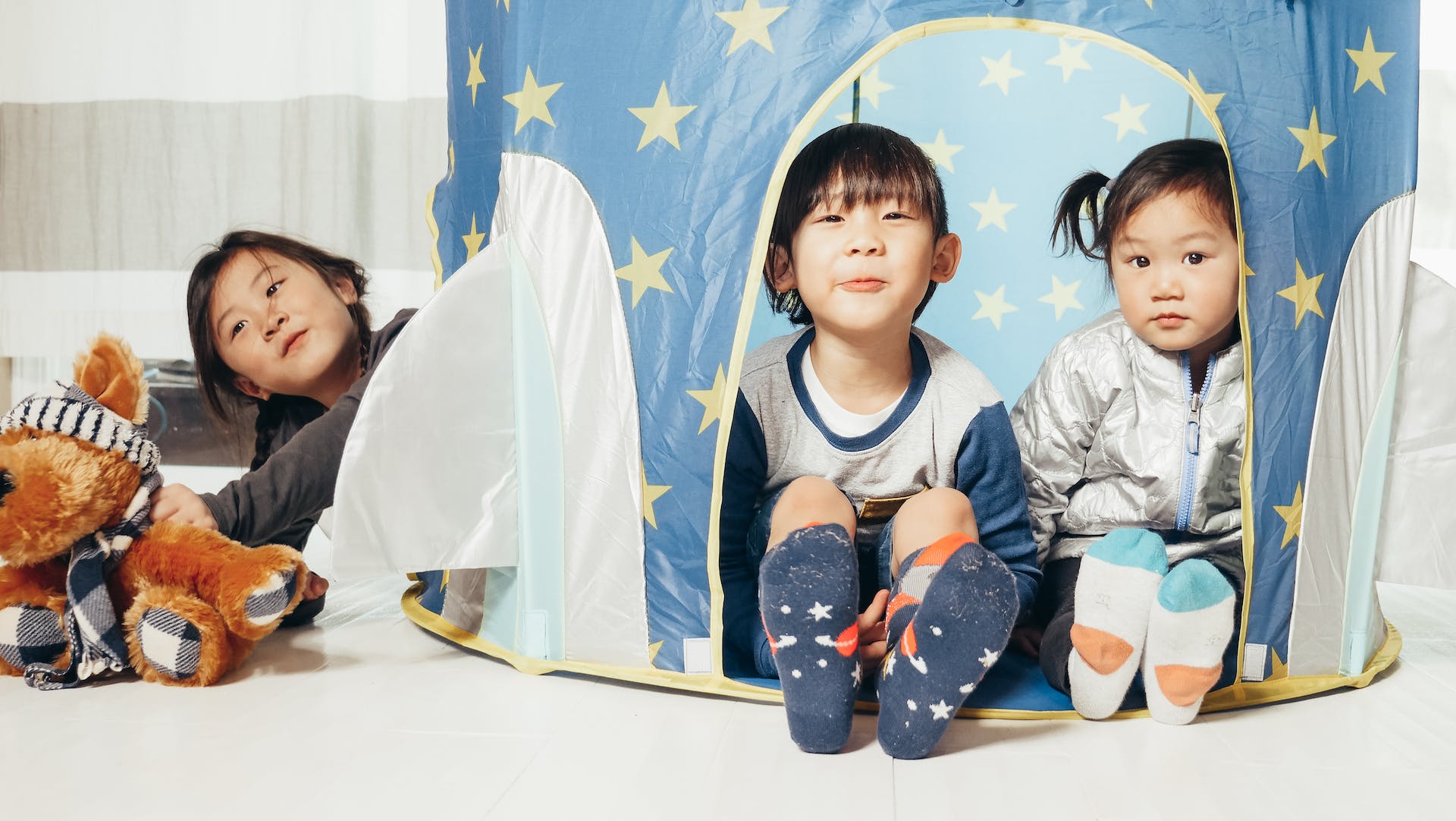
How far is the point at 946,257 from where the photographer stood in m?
1.47

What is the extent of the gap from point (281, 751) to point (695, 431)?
1.69 ft

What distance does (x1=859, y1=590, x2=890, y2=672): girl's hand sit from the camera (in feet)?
4.14

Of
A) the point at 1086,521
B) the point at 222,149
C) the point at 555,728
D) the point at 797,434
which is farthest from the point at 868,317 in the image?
the point at 222,149

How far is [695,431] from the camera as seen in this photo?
1.24 meters

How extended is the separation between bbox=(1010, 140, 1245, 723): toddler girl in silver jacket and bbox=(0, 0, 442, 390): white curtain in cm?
127

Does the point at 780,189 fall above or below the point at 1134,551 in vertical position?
above

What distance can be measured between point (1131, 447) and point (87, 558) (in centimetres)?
124

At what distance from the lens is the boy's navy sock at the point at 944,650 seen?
1.05 metres

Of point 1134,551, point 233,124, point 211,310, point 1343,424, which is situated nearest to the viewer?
point 1134,551

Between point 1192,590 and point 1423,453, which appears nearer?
point 1192,590

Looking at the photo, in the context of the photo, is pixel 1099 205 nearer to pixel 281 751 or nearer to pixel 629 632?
pixel 629 632

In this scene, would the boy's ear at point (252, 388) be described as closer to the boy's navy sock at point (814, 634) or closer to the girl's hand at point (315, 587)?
the girl's hand at point (315, 587)

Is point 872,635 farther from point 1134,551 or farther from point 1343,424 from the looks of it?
point 1343,424

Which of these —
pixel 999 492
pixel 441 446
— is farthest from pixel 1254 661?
pixel 441 446
